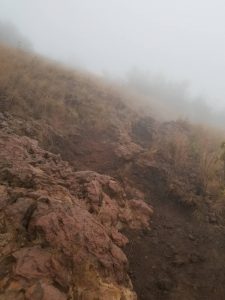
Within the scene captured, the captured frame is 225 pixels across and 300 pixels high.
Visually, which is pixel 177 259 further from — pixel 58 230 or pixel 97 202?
pixel 58 230

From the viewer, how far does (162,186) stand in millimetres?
6266

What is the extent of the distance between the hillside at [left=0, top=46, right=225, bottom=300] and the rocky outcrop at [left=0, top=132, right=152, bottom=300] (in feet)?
0.04

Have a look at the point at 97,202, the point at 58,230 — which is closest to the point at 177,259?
the point at 97,202

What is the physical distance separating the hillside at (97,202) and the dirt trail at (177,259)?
0.02 metres

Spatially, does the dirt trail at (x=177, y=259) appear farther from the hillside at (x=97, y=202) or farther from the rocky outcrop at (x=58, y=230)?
the rocky outcrop at (x=58, y=230)

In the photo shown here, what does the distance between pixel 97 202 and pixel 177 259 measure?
1.39 meters

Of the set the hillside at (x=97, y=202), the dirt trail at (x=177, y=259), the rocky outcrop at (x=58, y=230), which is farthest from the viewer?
the dirt trail at (x=177, y=259)

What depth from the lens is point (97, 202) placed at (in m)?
4.76

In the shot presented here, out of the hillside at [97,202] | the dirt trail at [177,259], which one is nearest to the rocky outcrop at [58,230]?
the hillside at [97,202]

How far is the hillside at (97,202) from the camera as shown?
11.2 feet

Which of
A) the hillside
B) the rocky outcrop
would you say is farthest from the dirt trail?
the rocky outcrop

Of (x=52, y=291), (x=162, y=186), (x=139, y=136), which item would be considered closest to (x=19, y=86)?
(x=139, y=136)

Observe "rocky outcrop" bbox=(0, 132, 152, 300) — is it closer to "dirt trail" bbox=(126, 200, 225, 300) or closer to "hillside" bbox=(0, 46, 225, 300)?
"hillside" bbox=(0, 46, 225, 300)

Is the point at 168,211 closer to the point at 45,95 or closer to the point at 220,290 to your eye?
the point at 220,290
